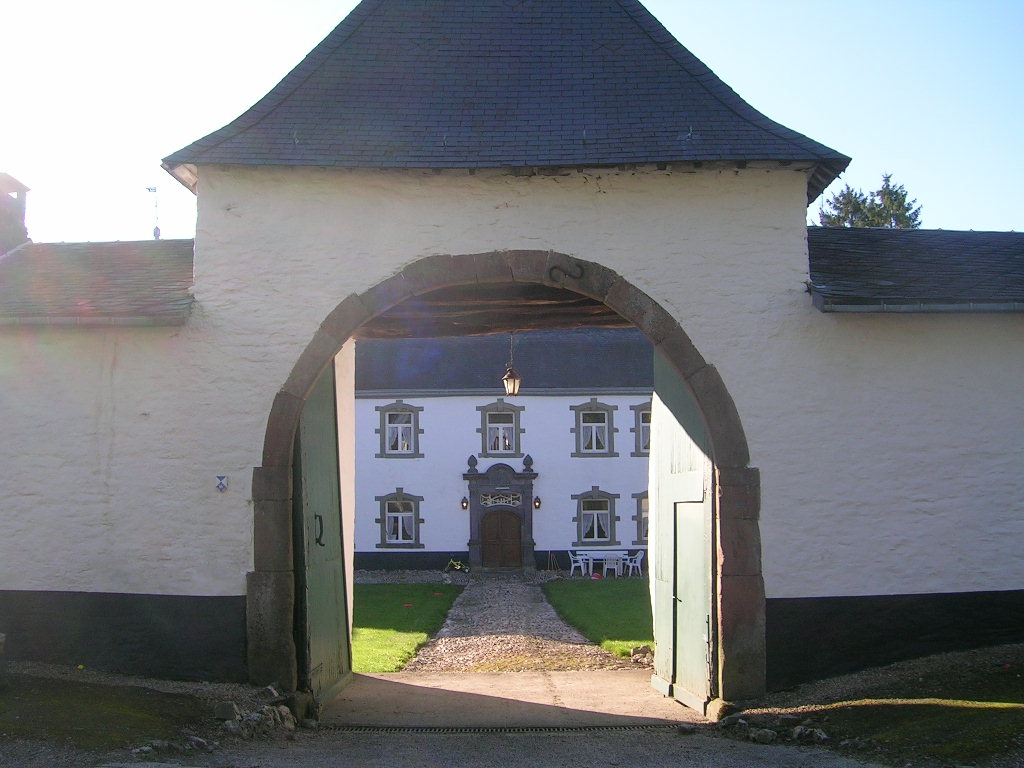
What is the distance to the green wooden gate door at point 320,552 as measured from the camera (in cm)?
855

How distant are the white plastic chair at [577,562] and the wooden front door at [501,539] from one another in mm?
1397

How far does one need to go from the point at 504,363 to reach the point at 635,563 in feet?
21.7

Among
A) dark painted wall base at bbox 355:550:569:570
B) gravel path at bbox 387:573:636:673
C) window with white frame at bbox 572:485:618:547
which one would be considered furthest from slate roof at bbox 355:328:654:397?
gravel path at bbox 387:573:636:673

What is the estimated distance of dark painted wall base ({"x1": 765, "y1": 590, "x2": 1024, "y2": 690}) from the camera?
8.20m

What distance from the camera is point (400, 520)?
29.8m

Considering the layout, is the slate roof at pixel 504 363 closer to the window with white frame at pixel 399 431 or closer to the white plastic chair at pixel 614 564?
the window with white frame at pixel 399 431

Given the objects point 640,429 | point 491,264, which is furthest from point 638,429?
point 491,264

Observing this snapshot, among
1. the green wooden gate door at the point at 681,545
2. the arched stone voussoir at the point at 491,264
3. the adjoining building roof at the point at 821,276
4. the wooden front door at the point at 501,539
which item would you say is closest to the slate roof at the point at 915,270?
the adjoining building roof at the point at 821,276

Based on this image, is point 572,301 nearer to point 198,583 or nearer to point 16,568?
point 198,583

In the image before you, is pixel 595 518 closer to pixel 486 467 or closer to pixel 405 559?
pixel 486 467

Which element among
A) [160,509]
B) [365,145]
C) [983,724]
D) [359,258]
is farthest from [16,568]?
[983,724]

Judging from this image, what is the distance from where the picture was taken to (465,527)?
97.0 ft

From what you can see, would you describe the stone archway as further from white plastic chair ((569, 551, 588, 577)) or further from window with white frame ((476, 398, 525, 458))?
window with white frame ((476, 398, 525, 458))

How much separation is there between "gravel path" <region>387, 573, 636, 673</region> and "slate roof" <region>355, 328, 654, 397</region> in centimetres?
792
